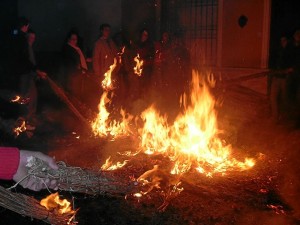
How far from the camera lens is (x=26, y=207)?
3.14 m

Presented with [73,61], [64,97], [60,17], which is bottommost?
[64,97]

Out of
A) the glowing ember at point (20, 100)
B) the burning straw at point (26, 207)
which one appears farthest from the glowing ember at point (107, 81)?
the burning straw at point (26, 207)

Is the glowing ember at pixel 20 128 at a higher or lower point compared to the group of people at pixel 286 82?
lower

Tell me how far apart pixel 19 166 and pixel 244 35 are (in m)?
10.2

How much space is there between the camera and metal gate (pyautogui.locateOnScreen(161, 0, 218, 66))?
12875 millimetres

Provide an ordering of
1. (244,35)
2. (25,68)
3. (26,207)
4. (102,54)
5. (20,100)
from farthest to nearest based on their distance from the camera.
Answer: (244,35) < (102,54) < (20,100) < (25,68) < (26,207)

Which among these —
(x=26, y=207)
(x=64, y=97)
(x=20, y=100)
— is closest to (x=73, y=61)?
(x=64, y=97)

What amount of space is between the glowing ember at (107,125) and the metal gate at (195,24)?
455cm

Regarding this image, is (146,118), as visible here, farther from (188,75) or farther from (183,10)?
(183,10)

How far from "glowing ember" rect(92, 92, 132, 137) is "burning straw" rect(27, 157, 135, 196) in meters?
4.24

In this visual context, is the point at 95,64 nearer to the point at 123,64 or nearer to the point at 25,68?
the point at 123,64

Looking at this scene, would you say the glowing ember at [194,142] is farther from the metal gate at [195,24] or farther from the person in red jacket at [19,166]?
the metal gate at [195,24]

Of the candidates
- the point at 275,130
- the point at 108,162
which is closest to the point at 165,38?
the point at 275,130

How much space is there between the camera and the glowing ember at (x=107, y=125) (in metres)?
8.97
